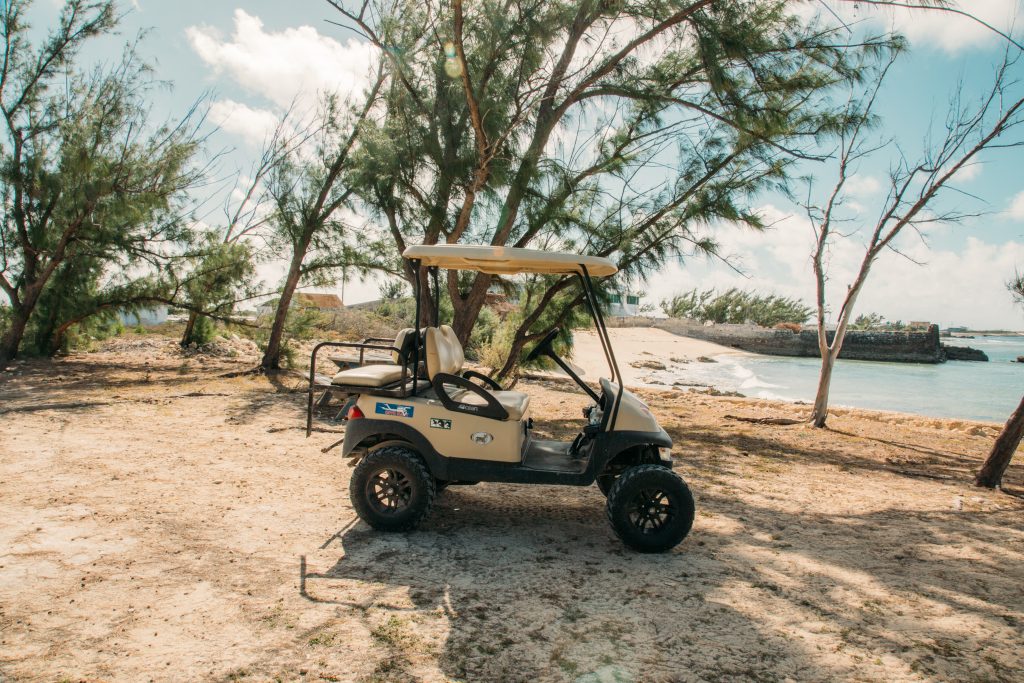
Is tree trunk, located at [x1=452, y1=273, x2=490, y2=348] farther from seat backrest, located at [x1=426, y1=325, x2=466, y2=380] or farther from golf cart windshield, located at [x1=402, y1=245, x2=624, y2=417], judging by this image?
golf cart windshield, located at [x1=402, y1=245, x2=624, y2=417]

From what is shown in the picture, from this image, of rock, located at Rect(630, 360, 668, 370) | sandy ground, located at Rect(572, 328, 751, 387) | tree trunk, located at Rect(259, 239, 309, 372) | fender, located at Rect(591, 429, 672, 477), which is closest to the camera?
fender, located at Rect(591, 429, 672, 477)

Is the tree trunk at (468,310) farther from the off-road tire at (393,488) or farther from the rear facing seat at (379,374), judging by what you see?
the off-road tire at (393,488)

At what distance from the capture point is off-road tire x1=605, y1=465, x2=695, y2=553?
3760mm

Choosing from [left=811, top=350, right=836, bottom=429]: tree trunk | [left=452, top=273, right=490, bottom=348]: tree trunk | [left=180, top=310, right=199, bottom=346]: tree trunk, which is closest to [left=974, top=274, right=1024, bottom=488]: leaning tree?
[left=811, top=350, right=836, bottom=429]: tree trunk

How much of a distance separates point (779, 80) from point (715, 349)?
30053mm

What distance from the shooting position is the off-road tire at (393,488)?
3.94 meters

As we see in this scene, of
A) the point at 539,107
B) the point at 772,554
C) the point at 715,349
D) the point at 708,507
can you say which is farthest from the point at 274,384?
the point at 715,349

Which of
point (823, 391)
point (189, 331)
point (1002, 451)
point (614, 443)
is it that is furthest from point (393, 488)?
point (189, 331)

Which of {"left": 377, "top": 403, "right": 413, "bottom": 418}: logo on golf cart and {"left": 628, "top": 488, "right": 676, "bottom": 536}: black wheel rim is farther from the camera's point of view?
{"left": 377, "top": 403, "right": 413, "bottom": 418}: logo on golf cart

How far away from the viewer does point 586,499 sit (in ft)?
16.7

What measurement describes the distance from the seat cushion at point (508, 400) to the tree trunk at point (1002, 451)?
15.0 feet

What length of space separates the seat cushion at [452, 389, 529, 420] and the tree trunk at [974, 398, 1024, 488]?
4.58 meters

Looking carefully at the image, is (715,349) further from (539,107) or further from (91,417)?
(91,417)

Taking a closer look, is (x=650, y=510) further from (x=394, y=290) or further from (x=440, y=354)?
(x=394, y=290)
